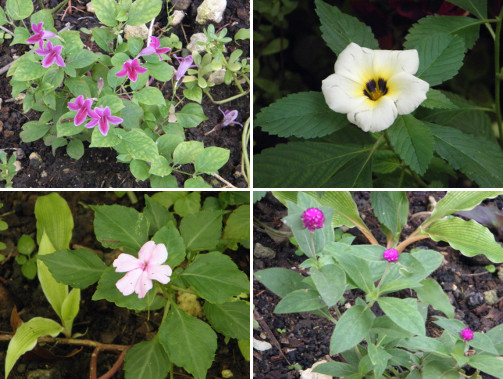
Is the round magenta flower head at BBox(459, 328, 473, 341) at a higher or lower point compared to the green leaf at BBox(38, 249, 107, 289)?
higher

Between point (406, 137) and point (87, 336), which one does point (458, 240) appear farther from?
point (87, 336)

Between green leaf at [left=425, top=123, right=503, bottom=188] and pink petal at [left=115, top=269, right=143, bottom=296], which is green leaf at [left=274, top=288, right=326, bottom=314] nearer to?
pink petal at [left=115, top=269, right=143, bottom=296]

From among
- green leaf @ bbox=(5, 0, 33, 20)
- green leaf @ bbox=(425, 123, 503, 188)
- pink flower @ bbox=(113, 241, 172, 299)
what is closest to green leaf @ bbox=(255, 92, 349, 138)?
green leaf @ bbox=(425, 123, 503, 188)

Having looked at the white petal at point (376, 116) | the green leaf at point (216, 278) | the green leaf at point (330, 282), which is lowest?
the green leaf at point (216, 278)

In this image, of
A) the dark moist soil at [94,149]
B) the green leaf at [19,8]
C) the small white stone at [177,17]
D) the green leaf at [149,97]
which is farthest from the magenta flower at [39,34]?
the small white stone at [177,17]

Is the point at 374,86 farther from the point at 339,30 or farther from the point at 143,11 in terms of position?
the point at 143,11

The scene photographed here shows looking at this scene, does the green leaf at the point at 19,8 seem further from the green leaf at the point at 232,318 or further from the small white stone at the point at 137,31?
the green leaf at the point at 232,318

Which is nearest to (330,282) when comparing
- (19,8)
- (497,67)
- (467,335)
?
(467,335)
